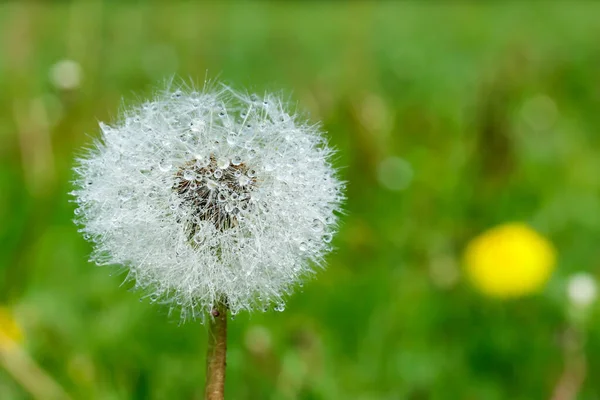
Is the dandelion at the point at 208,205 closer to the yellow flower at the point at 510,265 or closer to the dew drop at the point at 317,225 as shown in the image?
the dew drop at the point at 317,225

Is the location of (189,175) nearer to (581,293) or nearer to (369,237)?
→ (581,293)

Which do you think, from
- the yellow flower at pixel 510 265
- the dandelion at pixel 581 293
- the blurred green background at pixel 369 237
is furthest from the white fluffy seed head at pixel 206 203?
the yellow flower at pixel 510 265

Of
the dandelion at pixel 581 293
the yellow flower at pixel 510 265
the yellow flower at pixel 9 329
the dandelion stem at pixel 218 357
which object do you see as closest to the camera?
the dandelion stem at pixel 218 357

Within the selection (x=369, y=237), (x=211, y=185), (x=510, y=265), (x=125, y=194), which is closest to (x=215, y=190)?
(x=211, y=185)

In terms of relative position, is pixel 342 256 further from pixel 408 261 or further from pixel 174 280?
pixel 174 280

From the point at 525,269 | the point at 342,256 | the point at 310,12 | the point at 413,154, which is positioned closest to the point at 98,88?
the point at 413,154

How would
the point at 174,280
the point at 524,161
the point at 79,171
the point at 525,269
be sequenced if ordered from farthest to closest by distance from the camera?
the point at 524,161 → the point at 525,269 → the point at 79,171 → the point at 174,280

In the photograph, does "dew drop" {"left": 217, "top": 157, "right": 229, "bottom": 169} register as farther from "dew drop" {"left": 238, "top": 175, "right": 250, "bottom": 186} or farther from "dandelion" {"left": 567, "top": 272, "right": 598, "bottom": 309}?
"dandelion" {"left": 567, "top": 272, "right": 598, "bottom": 309}

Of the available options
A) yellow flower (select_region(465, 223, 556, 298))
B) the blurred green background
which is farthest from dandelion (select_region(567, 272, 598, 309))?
yellow flower (select_region(465, 223, 556, 298))
